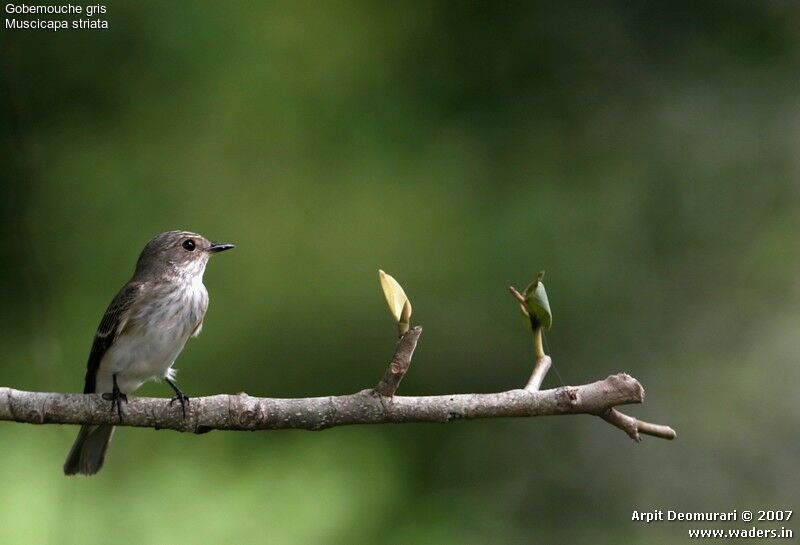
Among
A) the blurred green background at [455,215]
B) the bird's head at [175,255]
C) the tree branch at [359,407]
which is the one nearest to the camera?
the tree branch at [359,407]

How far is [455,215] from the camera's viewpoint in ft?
15.2

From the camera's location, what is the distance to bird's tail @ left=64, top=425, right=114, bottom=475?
3.47 meters

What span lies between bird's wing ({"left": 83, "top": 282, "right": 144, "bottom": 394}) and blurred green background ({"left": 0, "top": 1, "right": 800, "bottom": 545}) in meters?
0.33

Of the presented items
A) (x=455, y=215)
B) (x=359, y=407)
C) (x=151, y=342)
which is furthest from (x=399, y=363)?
(x=455, y=215)

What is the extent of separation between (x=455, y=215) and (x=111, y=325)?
5.78 feet

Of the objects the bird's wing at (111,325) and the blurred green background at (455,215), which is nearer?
the bird's wing at (111,325)

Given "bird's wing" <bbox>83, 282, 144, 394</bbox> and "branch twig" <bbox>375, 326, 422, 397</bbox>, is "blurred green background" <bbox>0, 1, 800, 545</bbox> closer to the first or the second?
"bird's wing" <bbox>83, 282, 144, 394</bbox>

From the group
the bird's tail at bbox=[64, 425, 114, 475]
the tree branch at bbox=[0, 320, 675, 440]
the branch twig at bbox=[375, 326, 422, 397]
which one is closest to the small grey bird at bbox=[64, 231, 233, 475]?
the bird's tail at bbox=[64, 425, 114, 475]

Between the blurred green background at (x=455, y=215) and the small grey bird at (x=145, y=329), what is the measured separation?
20cm

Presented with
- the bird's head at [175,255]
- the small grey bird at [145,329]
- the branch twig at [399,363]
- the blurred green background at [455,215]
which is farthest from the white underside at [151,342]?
the branch twig at [399,363]

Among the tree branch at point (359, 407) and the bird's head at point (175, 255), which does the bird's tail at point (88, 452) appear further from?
the tree branch at point (359, 407)

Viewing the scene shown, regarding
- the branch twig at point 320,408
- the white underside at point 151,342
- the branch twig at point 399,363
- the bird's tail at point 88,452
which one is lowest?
the bird's tail at point 88,452

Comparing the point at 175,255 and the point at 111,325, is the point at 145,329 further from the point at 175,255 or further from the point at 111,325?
the point at 175,255

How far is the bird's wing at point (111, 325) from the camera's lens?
353cm
